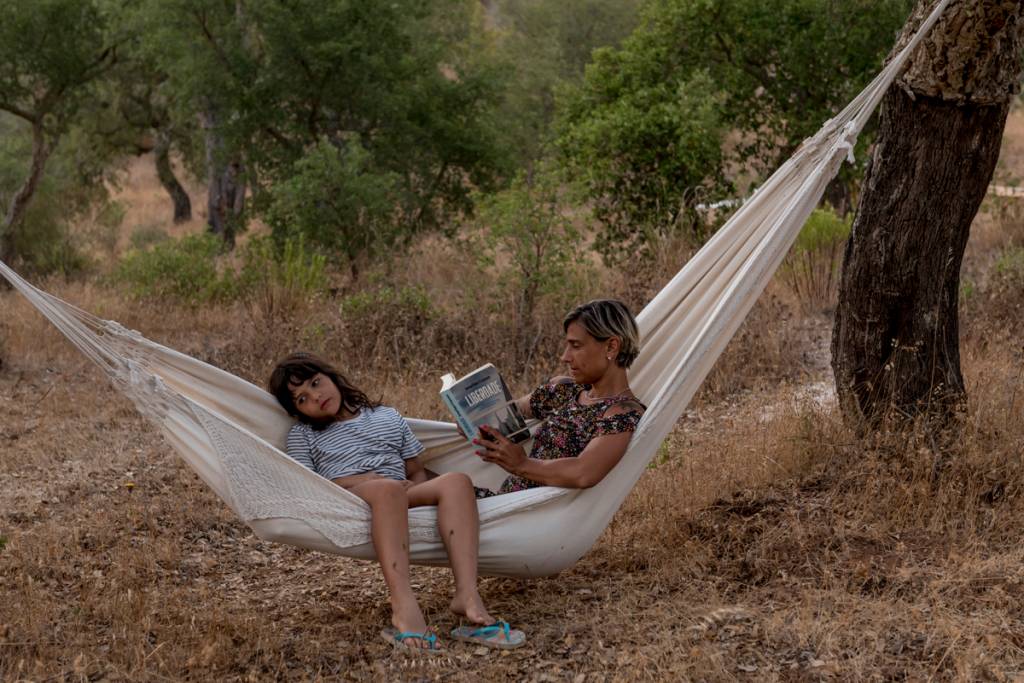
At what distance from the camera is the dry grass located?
2.85m

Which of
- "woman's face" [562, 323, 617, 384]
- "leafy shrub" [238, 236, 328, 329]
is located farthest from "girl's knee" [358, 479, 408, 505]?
"leafy shrub" [238, 236, 328, 329]

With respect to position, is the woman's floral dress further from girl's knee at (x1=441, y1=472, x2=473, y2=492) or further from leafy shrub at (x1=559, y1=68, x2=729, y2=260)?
leafy shrub at (x1=559, y1=68, x2=729, y2=260)

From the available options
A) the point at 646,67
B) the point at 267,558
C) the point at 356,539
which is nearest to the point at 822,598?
the point at 356,539

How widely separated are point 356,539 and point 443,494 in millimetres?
240

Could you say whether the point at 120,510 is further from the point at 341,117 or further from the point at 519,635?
the point at 341,117

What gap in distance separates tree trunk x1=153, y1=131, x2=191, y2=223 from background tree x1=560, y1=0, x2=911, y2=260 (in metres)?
7.06

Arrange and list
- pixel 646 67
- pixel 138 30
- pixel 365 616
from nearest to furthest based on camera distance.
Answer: pixel 365 616, pixel 646 67, pixel 138 30

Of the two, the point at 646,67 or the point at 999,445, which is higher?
the point at 646,67

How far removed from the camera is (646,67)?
8391 millimetres

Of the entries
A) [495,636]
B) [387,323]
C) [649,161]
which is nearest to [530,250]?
[387,323]

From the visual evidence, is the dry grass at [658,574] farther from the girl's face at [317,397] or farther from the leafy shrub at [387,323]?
the leafy shrub at [387,323]

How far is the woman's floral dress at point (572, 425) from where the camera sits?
10.2ft

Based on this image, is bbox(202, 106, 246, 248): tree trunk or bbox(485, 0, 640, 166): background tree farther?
bbox(485, 0, 640, 166): background tree

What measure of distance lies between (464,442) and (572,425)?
0.40m
